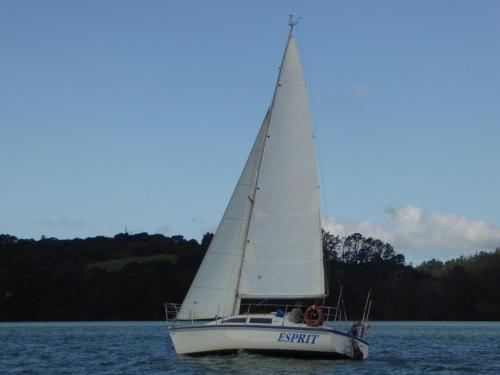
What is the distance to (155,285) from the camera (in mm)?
146375

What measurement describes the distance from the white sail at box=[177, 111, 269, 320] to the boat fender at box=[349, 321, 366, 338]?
5.73 m

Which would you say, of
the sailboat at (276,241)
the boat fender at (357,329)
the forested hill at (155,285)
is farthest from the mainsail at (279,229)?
the forested hill at (155,285)

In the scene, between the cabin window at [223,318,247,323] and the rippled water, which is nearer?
the rippled water

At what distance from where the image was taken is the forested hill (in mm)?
144125

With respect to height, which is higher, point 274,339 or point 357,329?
point 357,329

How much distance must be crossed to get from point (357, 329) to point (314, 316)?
4.44 m

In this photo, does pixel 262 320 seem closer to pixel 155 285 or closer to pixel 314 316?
pixel 314 316

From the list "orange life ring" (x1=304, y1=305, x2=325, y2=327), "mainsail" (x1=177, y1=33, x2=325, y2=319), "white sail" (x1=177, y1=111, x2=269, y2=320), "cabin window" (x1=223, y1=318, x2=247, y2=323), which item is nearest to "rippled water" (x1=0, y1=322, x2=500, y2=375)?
"cabin window" (x1=223, y1=318, x2=247, y2=323)

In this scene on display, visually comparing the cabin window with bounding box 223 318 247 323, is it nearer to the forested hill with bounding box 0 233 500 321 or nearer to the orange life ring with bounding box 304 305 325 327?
the orange life ring with bounding box 304 305 325 327

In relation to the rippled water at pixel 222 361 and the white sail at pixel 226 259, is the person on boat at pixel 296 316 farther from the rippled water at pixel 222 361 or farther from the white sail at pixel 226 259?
the white sail at pixel 226 259

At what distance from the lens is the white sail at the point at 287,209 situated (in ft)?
139

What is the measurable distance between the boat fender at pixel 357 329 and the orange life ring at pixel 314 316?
2670mm

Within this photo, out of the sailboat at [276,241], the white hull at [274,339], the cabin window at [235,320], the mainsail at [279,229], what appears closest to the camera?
the white hull at [274,339]

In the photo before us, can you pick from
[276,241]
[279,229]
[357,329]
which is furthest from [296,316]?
[357,329]
